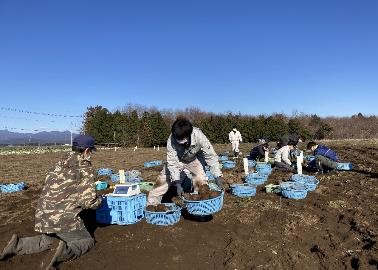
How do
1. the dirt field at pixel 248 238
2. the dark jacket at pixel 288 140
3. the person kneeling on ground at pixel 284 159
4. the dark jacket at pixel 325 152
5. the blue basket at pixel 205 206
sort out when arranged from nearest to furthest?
the dirt field at pixel 248 238 → the blue basket at pixel 205 206 → the dark jacket at pixel 325 152 → the dark jacket at pixel 288 140 → the person kneeling on ground at pixel 284 159

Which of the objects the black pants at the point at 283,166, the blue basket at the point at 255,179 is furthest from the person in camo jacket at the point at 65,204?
the black pants at the point at 283,166

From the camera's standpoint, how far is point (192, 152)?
6.59 m

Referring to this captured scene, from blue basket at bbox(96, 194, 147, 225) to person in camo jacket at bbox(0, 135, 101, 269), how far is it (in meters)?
1.01

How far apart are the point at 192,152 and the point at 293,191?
9.60 ft

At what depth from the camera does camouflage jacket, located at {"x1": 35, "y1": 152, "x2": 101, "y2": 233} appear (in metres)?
5.17

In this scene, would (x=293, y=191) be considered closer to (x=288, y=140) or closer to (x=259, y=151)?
(x=288, y=140)

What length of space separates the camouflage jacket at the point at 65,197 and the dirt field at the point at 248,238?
1.43 ft

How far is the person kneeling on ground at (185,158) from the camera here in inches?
238

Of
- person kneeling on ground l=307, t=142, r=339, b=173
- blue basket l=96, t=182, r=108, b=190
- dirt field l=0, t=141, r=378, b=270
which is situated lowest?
dirt field l=0, t=141, r=378, b=270

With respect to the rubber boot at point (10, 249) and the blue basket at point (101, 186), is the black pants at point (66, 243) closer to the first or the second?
the rubber boot at point (10, 249)

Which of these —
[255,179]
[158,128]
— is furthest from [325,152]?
[158,128]

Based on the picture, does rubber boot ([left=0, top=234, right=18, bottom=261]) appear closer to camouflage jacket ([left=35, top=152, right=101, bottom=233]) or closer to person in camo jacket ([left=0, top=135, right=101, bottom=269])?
person in camo jacket ([left=0, top=135, right=101, bottom=269])

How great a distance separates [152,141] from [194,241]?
111ft

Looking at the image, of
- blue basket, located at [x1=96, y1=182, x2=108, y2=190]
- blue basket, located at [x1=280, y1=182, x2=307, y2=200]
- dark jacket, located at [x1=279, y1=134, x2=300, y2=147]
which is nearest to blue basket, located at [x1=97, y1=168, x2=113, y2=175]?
blue basket, located at [x1=96, y1=182, x2=108, y2=190]
